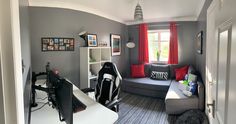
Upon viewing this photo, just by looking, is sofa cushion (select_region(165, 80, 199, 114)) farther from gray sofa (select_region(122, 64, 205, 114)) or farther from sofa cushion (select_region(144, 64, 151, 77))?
sofa cushion (select_region(144, 64, 151, 77))

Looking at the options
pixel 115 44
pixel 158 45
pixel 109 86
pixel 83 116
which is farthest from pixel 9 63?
pixel 158 45

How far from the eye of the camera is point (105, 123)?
154 centimetres

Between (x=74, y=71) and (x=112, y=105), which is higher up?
(x=74, y=71)

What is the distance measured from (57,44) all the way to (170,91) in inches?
109

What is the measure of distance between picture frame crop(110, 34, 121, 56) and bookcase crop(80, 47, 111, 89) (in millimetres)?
706

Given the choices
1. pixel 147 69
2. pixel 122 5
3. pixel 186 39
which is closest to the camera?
pixel 122 5

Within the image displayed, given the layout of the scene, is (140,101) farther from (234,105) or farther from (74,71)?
(234,105)

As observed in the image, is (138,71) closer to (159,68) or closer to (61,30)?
(159,68)

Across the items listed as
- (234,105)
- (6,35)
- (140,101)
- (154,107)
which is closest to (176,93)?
(154,107)

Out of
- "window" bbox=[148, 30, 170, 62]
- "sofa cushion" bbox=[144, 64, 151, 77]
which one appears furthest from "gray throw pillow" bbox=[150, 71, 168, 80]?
"window" bbox=[148, 30, 170, 62]

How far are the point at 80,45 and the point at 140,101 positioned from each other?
2.17 m

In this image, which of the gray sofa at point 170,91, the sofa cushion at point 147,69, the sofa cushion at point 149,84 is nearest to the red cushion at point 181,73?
the gray sofa at point 170,91

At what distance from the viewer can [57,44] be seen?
353 centimetres

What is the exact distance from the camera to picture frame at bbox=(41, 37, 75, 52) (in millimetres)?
3346
